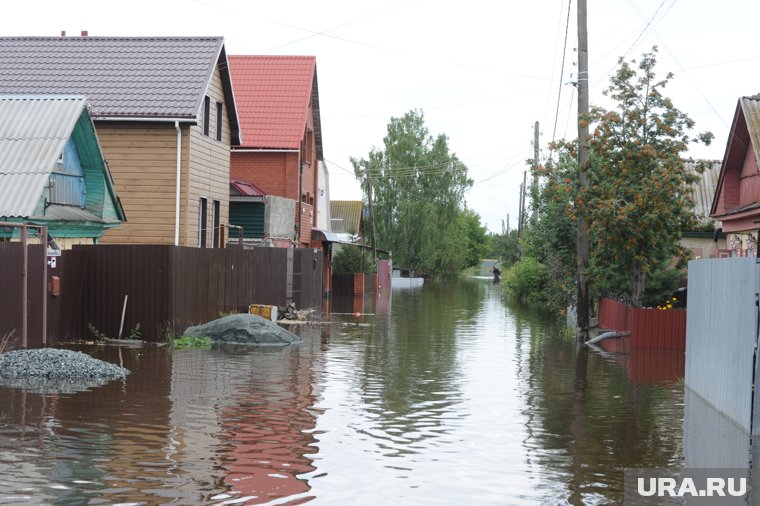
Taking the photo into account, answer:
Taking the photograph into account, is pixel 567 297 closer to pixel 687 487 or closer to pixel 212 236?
pixel 212 236

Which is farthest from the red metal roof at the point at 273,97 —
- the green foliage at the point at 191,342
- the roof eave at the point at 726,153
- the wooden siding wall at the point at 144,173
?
the green foliage at the point at 191,342

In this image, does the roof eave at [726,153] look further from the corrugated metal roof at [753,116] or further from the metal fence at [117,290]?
the metal fence at [117,290]

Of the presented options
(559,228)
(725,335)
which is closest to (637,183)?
(559,228)

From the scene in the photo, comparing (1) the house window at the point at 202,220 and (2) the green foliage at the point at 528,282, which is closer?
(1) the house window at the point at 202,220

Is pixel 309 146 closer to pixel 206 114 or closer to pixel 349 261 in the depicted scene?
pixel 349 261

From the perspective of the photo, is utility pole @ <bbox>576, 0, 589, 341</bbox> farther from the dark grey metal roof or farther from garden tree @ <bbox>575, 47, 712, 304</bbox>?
the dark grey metal roof

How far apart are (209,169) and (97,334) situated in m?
10.2

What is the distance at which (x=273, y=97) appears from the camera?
→ 41031 mm

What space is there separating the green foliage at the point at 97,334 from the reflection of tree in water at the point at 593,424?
316 inches

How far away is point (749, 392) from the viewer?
1149cm

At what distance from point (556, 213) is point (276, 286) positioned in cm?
840

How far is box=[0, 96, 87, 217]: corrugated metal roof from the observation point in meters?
18.7

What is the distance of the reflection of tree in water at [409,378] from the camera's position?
11844 millimetres

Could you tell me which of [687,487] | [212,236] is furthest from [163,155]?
[687,487]
